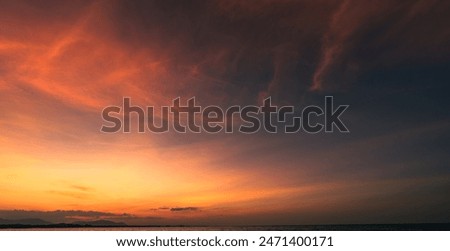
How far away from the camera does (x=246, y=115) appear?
22750 millimetres
